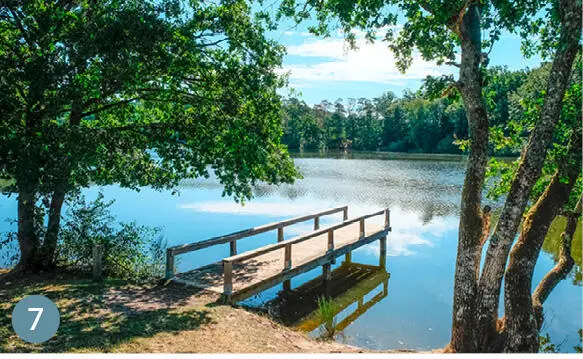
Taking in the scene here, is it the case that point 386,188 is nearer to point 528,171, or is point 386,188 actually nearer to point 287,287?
point 287,287

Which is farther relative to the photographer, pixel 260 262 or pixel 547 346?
pixel 260 262

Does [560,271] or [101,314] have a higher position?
[560,271]

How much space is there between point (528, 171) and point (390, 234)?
13446 mm

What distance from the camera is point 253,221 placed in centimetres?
2011

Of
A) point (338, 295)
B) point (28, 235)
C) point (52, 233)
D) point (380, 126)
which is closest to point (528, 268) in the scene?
point (338, 295)

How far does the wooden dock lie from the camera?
8.48 meters

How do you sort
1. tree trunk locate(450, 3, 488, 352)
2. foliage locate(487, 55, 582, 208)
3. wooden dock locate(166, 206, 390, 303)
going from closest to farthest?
1. tree trunk locate(450, 3, 488, 352)
2. foliage locate(487, 55, 582, 208)
3. wooden dock locate(166, 206, 390, 303)

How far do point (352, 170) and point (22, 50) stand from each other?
114 feet

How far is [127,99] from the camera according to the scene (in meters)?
10.0

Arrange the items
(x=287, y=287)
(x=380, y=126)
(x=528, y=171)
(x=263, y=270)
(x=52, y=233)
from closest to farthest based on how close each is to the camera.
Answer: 1. (x=528, y=171)
2. (x=52, y=233)
3. (x=263, y=270)
4. (x=287, y=287)
5. (x=380, y=126)

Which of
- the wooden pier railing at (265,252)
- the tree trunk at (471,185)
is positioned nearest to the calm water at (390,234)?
the wooden pier railing at (265,252)

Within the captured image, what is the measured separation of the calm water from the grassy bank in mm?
2635

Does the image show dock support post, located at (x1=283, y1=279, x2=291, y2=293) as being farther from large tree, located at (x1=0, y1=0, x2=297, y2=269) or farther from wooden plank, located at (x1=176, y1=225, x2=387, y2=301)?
large tree, located at (x1=0, y1=0, x2=297, y2=269)

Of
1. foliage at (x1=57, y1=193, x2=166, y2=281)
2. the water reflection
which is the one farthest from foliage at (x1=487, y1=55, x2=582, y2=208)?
the water reflection
